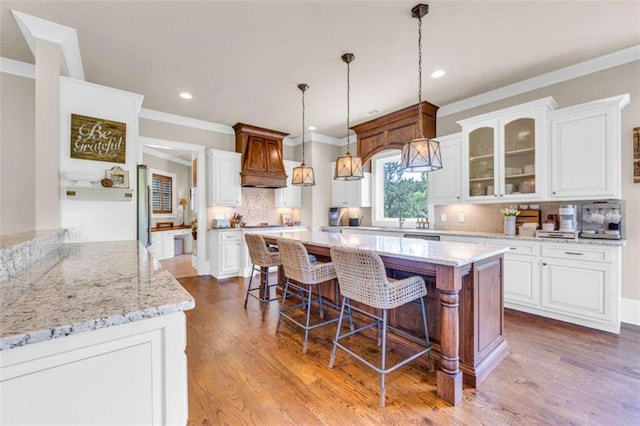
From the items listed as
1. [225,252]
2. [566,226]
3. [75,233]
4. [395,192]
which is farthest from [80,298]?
[395,192]

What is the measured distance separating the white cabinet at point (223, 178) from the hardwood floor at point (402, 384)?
2.86 m

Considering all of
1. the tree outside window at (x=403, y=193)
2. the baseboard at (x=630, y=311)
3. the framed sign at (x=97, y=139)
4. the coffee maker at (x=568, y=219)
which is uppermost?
the framed sign at (x=97, y=139)

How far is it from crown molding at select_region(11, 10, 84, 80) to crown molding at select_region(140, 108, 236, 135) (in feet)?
5.51

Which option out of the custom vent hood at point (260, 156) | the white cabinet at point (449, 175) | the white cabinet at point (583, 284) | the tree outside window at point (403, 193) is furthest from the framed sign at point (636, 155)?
the custom vent hood at point (260, 156)

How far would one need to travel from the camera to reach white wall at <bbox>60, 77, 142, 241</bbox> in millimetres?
2734

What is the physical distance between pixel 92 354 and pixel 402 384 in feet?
6.09

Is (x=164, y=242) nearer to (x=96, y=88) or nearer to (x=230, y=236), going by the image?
(x=230, y=236)

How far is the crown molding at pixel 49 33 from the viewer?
93.8 inches

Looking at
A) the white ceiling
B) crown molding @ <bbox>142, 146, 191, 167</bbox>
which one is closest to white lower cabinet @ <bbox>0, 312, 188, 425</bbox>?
the white ceiling

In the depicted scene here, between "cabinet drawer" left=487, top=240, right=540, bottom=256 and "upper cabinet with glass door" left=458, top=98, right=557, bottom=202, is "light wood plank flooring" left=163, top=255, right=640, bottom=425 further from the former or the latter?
"upper cabinet with glass door" left=458, top=98, right=557, bottom=202

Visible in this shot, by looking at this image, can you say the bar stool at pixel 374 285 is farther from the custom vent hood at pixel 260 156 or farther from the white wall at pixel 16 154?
the custom vent hood at pixel 260 156

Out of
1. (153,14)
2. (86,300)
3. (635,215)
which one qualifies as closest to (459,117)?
(635,215)

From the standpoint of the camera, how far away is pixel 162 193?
781 centimetres

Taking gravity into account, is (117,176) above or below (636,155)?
below
